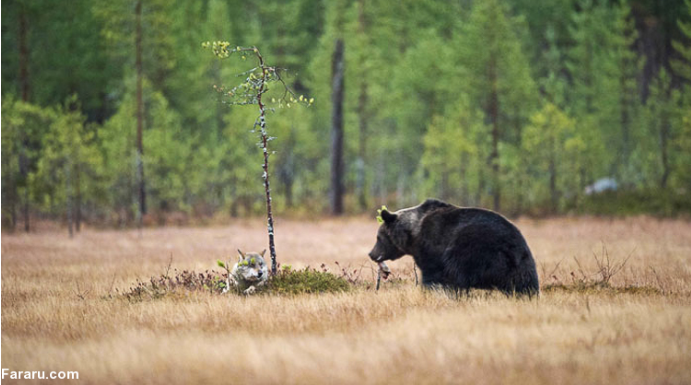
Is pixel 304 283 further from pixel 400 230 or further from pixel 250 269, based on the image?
pixel 400 230

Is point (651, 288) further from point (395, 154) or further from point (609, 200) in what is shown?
point (395, 154)

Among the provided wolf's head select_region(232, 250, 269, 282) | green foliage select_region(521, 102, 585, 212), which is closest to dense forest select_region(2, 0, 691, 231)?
green foliage select_region(521, 102, 585, 212)

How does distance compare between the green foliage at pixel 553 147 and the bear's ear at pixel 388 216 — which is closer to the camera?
the bear's ear at pixel 388 216

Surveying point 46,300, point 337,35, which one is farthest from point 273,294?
point 337,35

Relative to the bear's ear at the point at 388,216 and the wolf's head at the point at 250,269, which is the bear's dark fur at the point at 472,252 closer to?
the bear's ear at the point at 388,216

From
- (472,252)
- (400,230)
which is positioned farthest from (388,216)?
(472,252)

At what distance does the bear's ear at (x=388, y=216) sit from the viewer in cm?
999

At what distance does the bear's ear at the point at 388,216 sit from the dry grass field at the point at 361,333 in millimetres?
1091

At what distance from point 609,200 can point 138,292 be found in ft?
85.8

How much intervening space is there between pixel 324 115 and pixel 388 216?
33.2 m

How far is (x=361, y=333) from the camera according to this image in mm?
7191

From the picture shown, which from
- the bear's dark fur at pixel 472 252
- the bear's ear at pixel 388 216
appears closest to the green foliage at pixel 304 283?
the bear's ear at pixel 388 216

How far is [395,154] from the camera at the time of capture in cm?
4794

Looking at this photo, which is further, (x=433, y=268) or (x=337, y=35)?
(x=337, y=35)
